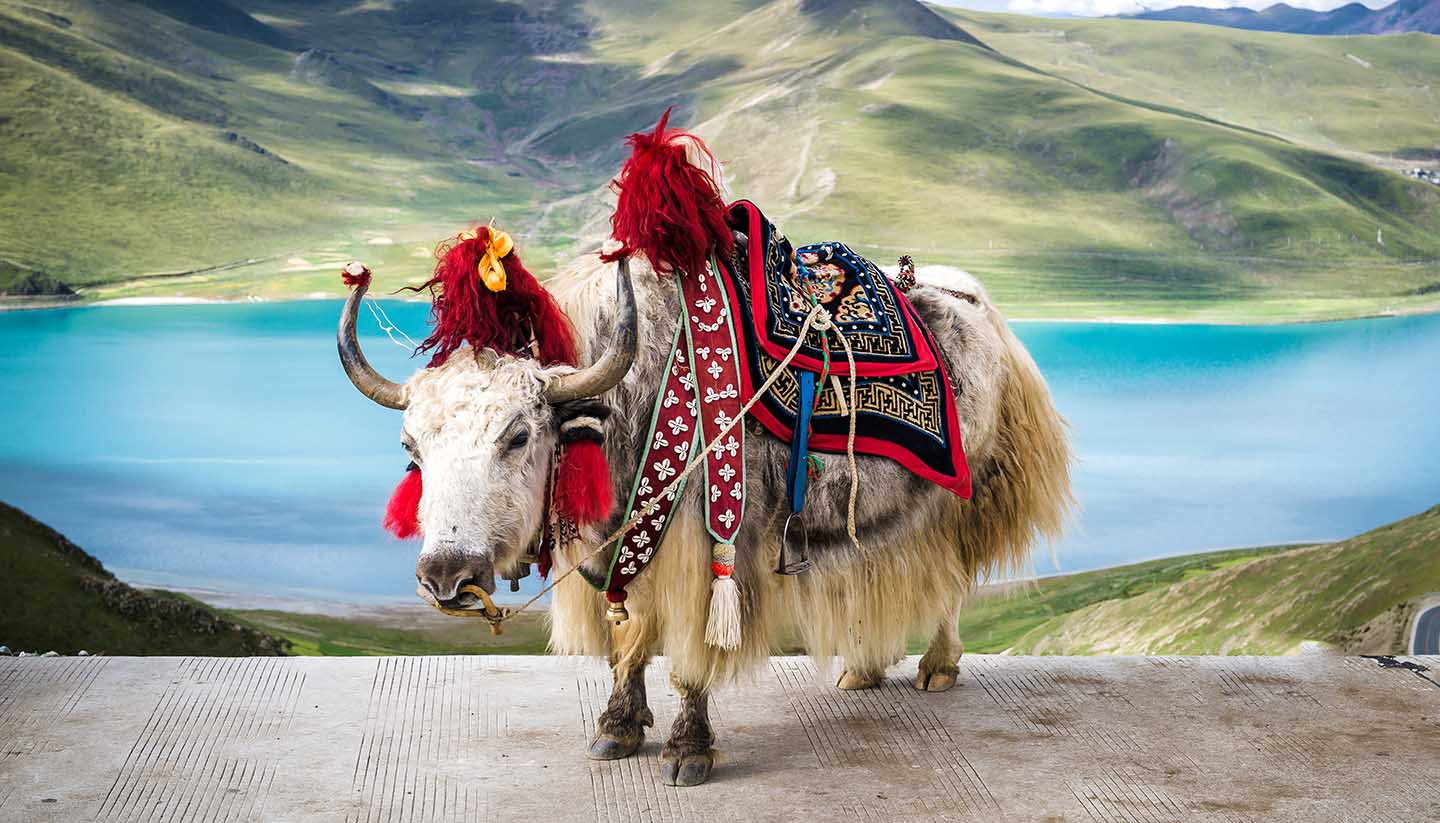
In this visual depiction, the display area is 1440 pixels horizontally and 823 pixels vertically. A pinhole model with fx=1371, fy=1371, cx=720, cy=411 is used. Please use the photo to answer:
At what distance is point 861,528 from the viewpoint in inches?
126

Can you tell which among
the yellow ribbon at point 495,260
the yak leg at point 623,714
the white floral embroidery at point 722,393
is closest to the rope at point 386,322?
the yellow ribbon at point 495,260

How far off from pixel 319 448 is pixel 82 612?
3.73 meters

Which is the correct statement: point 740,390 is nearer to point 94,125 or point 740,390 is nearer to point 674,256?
point 674,256

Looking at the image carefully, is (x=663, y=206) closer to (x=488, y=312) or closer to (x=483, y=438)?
(x=488, y=312)

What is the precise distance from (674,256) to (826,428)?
21.0 inches

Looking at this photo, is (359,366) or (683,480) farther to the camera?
(683,480)

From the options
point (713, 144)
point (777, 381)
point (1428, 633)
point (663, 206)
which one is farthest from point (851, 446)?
point (713, 144)

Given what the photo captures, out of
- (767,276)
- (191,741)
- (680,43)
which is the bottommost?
(191,741)

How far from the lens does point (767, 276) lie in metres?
3.02

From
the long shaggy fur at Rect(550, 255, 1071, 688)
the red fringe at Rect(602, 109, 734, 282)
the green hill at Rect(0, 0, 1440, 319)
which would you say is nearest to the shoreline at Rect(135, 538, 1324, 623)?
the green hill at Rect(0, 0, 1440, 319)

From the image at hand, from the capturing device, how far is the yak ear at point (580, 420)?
258 cm

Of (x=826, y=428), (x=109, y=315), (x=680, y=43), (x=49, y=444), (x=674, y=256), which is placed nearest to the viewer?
(x=674, y=256)

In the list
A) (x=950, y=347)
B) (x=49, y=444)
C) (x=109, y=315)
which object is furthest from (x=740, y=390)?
(x=109, y=315)

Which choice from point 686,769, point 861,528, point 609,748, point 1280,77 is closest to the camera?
point 686,769
